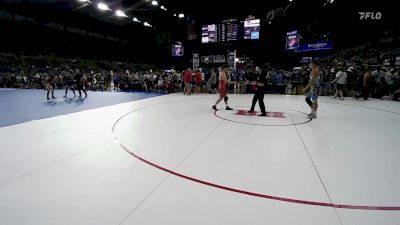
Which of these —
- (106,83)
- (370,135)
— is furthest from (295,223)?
(106,83)

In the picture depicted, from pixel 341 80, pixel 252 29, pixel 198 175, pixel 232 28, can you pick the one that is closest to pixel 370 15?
pixel 341 80

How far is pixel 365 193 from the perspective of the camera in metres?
2.68

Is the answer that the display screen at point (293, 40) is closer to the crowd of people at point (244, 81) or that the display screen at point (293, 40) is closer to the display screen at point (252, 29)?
the crowd of people at point (244, 81)

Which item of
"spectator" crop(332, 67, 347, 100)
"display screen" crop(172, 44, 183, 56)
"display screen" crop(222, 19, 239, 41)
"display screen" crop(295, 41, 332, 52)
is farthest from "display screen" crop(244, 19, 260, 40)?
"display screen" crop(172, 44, 183, 56)

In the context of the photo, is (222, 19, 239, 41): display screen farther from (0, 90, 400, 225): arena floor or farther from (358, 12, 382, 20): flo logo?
(0, 90, 400, 225): arena floor

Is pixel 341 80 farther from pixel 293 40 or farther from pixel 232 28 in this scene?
pixel 293 40

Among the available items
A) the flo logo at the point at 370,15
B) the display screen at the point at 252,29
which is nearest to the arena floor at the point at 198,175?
the flo logo at the point at 370,15

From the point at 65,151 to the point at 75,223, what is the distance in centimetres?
220

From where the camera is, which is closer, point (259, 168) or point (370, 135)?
point (259, 168)

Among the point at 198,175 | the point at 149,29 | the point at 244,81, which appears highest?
the point at 149,29

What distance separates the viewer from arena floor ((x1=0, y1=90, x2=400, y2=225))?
2.27 meters

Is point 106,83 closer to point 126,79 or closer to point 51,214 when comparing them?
point 126,79

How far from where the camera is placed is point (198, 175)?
3.11m

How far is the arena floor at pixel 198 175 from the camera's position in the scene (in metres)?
2.27
